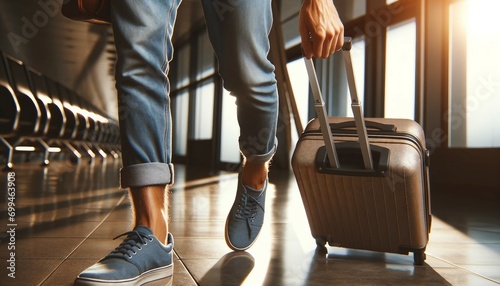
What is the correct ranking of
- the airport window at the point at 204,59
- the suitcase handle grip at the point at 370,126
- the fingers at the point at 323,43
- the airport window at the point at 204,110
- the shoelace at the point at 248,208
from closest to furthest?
the fingers at the point at 323,43, the suitcase handle grip at the point at 370,126, the shoelace at the point at 248,208, the airport window at the point at 204,59, the airport window at the point at 204,110

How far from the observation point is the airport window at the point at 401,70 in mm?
5758

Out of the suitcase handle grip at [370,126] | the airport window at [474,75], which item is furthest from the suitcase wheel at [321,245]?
the airport window at [474,75]

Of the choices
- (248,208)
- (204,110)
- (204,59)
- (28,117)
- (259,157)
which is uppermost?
(204,59)

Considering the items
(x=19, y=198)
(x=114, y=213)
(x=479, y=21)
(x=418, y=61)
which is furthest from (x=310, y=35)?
(x=418, y=61)

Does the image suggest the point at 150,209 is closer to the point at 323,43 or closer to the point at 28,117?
the point at 323,43

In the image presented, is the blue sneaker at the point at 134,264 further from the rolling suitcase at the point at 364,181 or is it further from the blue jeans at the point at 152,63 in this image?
the rolling suitcase at the point at 364,181

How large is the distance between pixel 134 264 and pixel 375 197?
0.63 metres

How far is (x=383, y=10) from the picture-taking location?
242 inches

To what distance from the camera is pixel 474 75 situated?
4945mm

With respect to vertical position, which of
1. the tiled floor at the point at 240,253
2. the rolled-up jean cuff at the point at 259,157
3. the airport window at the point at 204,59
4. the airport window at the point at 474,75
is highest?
the airport window at the point at 204,59

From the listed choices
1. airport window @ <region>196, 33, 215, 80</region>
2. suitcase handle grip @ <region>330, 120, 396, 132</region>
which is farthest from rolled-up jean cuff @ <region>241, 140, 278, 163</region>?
airport window @ <region>196, 33, 215, 80</region>

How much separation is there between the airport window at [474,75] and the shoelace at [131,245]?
13.3 feet

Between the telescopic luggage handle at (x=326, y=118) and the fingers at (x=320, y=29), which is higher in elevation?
the fingers at (x=320, y=29)

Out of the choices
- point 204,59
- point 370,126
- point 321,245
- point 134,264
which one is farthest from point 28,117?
point 204,59
